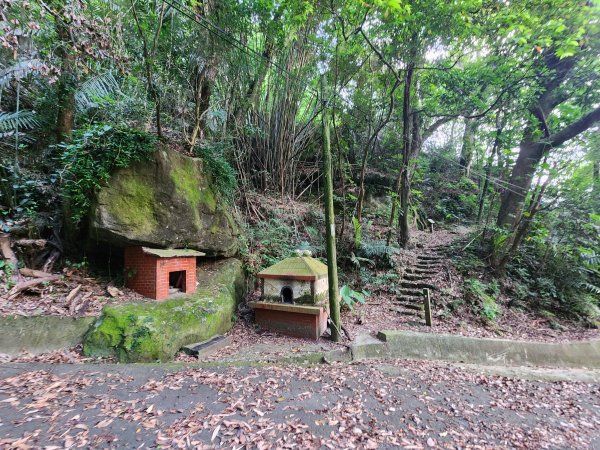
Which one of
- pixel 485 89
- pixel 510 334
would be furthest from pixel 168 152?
pixel 485 89

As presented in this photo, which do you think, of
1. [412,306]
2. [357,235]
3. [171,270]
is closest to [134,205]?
[171,270]

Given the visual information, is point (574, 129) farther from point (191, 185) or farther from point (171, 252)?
point (171, 252)

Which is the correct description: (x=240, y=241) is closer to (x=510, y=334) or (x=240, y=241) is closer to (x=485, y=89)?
(x=510, y=334)

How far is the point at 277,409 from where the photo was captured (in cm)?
296

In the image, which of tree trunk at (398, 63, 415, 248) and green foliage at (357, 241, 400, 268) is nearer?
green foliage at (357, 241, 400, 268)

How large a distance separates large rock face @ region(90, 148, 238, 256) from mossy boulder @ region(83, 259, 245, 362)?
105 centimetres

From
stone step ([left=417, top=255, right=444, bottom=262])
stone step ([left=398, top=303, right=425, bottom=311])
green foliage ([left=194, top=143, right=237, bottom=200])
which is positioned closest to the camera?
green foliage ([left=194, top=143, right=237, bottom=200])

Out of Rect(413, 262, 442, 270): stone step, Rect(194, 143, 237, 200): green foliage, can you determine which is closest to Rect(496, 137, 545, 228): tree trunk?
Rect(413, 262, 442, 270): stone step

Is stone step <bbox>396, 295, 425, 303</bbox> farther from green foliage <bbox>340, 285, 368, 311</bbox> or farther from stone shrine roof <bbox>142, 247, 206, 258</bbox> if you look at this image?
stone shrine roof <bbox>142, 247, 206, 258</bbox>

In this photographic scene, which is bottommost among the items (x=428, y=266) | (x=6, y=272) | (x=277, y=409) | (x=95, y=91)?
(x=277, y=409)

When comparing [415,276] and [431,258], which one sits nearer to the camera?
[415,276]

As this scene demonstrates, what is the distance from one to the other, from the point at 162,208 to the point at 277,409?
153 inches

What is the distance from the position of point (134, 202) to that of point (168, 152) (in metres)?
1.19

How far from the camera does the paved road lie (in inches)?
93.2
